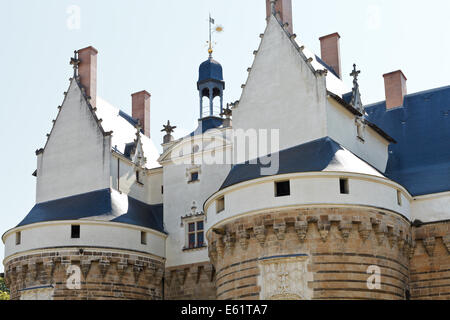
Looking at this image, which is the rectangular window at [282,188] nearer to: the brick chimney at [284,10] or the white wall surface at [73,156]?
the brick chimney at [284,10]

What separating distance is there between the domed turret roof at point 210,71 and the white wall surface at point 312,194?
1064 centimetres

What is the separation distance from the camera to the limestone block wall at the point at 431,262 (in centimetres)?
2802

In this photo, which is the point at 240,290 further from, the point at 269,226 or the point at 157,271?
the point at 157,271

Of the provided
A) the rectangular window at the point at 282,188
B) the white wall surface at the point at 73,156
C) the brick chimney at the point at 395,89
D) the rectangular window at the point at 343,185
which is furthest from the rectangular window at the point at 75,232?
the brick chimney at the point at 395,89

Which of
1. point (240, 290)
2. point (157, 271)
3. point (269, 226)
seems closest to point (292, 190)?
point (269, 226)

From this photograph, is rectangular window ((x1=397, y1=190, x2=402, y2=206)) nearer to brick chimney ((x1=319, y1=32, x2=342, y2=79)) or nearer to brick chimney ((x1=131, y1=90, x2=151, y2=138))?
brick chimney ((x1=319, y1=32, x2=342, y2=79))

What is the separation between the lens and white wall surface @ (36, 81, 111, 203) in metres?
33.5

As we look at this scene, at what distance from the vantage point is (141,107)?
1606 inches

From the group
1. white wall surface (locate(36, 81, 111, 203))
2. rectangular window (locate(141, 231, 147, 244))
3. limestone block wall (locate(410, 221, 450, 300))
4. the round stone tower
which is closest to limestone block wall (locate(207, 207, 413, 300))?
limestone block wall (locate(410, 221, 450, 300))

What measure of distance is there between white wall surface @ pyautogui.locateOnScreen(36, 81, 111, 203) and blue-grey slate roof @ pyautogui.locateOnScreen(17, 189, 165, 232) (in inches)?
19.6

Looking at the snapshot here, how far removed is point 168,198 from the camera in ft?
112

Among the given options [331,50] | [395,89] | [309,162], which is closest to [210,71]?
[331,50]

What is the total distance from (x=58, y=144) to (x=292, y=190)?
13.6 metres
